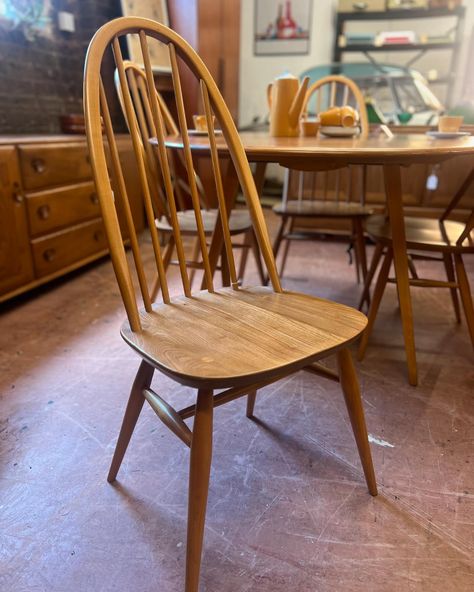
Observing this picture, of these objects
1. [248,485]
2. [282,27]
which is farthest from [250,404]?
[282,27]

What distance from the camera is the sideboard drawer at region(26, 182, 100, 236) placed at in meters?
2.14

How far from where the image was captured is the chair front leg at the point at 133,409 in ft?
3.20

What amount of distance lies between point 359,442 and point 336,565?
26 cm


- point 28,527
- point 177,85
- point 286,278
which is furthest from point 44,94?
point 28,527

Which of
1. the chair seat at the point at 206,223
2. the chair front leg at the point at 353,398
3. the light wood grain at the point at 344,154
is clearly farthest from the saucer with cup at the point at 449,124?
the chair front leg at the point at 353,398

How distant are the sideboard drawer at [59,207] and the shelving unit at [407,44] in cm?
403

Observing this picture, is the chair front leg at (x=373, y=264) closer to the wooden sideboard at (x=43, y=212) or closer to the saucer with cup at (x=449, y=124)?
the saucer with cup at (x=449, y=124)

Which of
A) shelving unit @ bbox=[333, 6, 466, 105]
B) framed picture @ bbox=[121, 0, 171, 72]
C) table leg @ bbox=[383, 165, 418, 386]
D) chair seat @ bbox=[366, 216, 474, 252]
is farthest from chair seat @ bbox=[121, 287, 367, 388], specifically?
shelving unit @ bbox=[333, 6, 466, 105]

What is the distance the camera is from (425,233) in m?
1.71

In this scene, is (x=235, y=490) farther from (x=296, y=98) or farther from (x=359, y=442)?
(x=296, y=98)

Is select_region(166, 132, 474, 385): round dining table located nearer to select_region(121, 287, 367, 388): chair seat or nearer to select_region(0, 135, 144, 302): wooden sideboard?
select_region(121, 287, 367, 388): chair seat

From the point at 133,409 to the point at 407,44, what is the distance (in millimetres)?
5386

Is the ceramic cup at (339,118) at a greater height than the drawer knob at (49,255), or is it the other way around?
the ceramic cup at (339,118)

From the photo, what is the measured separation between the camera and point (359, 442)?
1.01m
